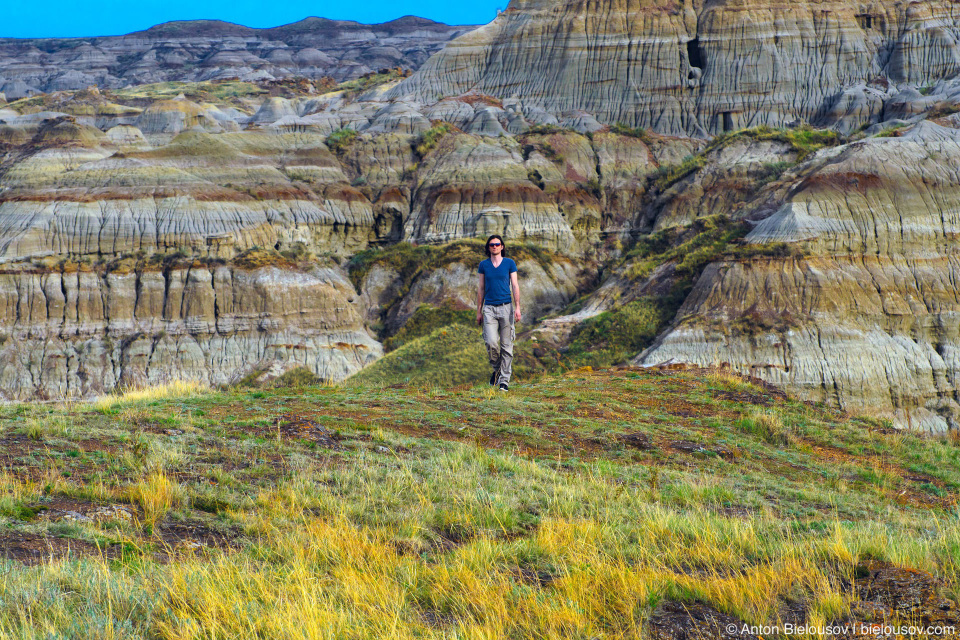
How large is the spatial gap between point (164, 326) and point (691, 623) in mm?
47473

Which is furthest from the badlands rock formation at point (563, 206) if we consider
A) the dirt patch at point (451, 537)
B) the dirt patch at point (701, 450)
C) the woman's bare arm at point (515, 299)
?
the dirt patch at point (451, 537)

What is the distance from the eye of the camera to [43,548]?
17.5ft

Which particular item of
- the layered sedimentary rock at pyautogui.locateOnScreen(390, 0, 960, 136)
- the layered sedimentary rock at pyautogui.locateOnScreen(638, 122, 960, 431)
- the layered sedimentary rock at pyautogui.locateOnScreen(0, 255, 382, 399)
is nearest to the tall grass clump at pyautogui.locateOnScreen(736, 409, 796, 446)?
the layered sedimentary rock at pyautogui.locateOnScreen(638, 122, 960, 431)

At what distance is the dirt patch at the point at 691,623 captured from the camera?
4527 mm

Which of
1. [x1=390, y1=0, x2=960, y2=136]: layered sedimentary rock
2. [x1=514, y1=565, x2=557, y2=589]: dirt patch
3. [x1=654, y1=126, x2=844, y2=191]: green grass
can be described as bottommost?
[x1=514, y1=565, x2=557, y2=589]: dirt patch

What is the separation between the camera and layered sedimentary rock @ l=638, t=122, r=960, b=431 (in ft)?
95.5

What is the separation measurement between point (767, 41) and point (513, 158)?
27754 mm

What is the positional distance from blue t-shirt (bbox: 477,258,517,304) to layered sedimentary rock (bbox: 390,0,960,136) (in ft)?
202

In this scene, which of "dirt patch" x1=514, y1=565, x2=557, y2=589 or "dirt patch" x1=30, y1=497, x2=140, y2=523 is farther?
"dirt patch" x1=30, y1=497, x2=140, y2=523

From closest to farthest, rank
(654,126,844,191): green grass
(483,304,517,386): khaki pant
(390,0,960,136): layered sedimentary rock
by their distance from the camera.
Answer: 1. (483,304,517,386): khaki pant
2. (654,126,844,191): green grass
3. (390,0,960,136): layered sedimentary rock

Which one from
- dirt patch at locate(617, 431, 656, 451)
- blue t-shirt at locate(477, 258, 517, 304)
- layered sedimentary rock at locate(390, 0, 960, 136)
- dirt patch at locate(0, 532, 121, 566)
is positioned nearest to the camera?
dirt patch at locate(0, 532, 121, 566)

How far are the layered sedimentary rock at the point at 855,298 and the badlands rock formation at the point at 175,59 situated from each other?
137728mm

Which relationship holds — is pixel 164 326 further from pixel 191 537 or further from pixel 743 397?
pixel 191 537

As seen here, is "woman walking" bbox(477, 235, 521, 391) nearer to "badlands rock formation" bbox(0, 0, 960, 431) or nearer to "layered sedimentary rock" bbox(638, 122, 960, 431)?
"layered sedimentary rock" bbox(638, 122, 960, 431)
